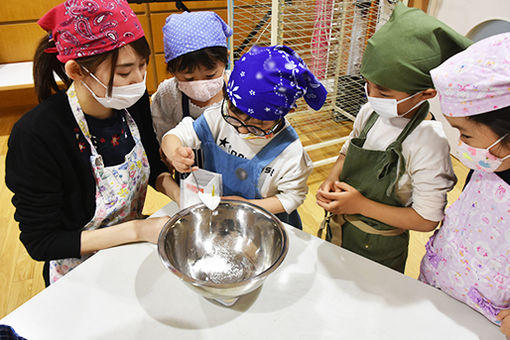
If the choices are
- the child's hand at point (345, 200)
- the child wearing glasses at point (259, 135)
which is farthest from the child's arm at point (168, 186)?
the child's hand at point (345, 200)

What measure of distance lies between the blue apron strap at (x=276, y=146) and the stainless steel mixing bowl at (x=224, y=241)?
0.18 metres

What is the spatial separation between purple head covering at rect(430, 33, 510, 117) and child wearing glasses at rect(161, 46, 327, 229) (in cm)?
34

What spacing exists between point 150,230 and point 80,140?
320 millimetres

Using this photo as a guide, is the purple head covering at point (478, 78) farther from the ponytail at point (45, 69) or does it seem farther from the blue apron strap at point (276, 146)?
the ponytail at point (45, 69)

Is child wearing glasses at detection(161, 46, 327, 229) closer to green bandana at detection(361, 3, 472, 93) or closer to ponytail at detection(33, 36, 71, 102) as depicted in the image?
green bandana at detection(361, 3, 472, 93)

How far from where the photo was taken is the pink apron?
32.1 inches

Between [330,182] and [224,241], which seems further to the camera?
[330,182]

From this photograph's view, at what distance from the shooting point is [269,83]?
0.94 m

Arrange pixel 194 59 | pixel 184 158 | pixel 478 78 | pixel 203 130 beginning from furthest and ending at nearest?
1. pixel 194 59
2. pixel 203 130
3. pixel 184 158
4. pixel 478 78

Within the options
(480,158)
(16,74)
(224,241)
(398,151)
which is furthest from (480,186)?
(16,74)

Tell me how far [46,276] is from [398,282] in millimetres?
1101

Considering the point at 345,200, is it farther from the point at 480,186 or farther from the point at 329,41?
the point at 329,41

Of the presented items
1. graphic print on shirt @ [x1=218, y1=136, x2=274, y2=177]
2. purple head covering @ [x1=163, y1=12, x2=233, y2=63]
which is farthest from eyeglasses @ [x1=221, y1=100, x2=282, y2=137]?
purple head covering @ [x1=163, y1=12, x2=233, y2=63]

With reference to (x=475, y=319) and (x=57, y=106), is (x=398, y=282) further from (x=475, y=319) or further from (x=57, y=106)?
(x=57, y=106)
